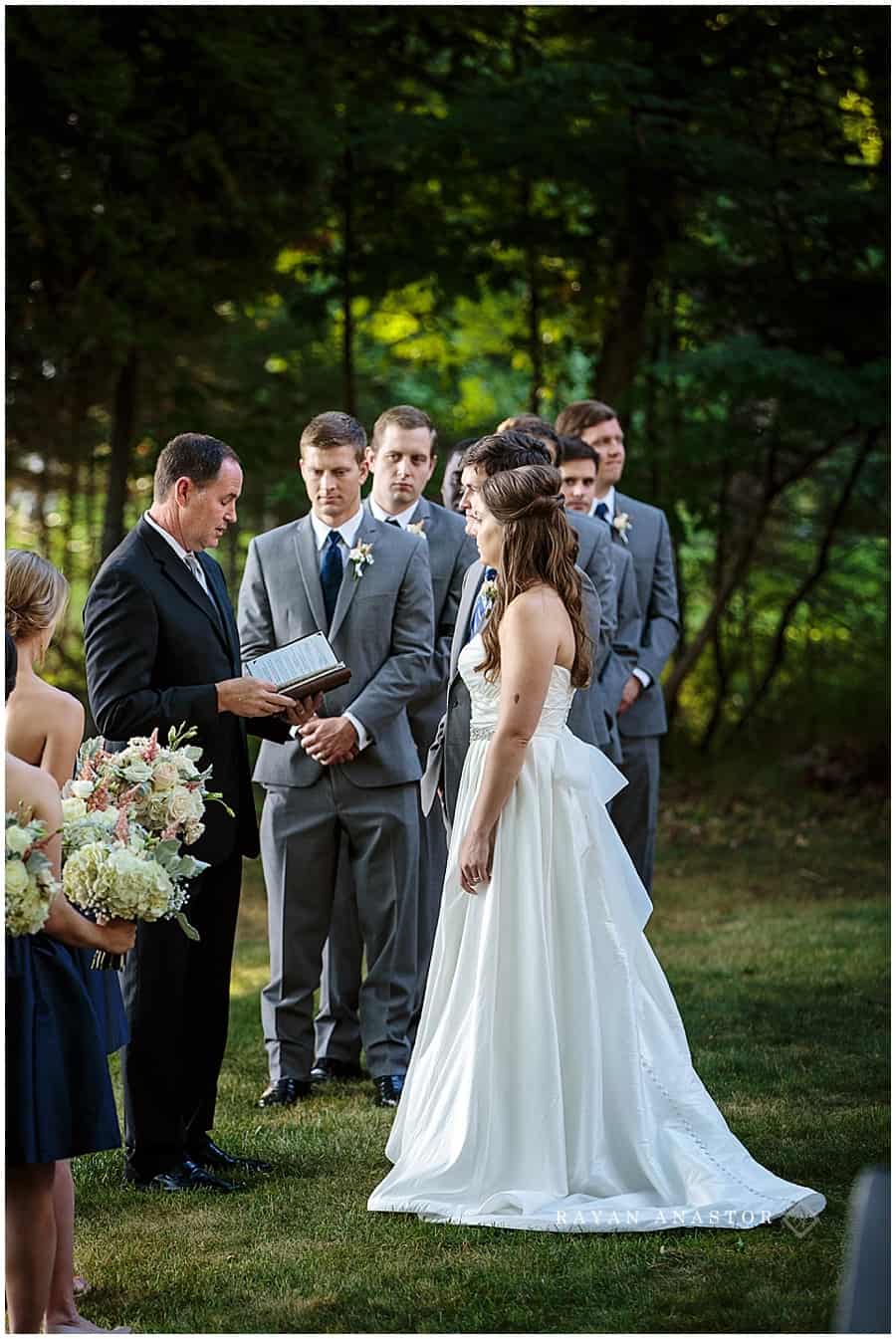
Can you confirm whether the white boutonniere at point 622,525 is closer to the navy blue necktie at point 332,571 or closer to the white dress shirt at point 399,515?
the white dress shirt at point 399,515

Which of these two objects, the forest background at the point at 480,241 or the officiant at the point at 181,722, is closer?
the officiant at the point at 181,722

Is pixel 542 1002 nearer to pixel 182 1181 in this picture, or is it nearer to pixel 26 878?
pixel 182 1181

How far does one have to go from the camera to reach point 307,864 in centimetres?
563

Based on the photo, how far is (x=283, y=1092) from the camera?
5590 mm

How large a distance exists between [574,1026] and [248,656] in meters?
1.96

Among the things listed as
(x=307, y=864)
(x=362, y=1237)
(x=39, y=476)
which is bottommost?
(x=362, y=1237)

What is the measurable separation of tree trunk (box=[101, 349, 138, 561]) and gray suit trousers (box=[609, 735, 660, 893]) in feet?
16.7

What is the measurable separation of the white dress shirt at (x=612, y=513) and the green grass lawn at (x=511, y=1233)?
1.44 m

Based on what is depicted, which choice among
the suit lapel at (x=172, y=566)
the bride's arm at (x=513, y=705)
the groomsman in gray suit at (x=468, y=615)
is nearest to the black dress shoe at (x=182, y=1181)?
the bride's arm at (x=513, y=705)

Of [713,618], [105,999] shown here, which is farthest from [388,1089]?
[713,618]

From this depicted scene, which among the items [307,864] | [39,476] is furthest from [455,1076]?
[39,476]

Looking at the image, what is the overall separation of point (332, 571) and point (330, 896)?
3.76 feet

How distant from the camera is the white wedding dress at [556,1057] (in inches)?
165

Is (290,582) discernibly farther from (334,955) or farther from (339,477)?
(334,955)
